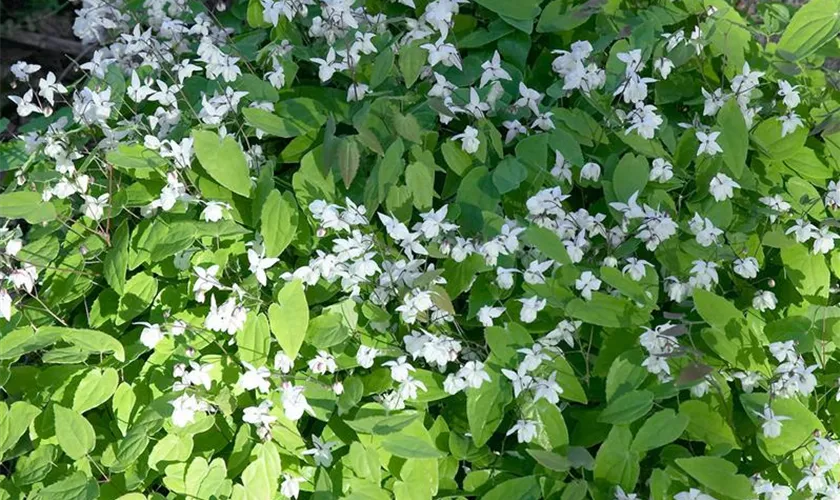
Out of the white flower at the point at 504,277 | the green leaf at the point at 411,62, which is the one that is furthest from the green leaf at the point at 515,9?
the white flower at the point at 504,277

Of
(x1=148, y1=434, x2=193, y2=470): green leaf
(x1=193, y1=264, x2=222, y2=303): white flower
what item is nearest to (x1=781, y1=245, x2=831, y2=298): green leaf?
(x1=193, y1=264, x2=222, y2=303): white flower

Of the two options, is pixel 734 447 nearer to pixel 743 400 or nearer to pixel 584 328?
pixel 743 400

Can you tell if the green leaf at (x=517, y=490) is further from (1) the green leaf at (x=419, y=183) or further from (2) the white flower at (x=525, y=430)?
(1) the green leaf at (x=419, y=183)

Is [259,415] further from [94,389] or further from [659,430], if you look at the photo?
[659,430]

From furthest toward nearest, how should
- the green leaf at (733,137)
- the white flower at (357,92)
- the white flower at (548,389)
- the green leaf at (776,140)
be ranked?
the white flower at (357,92), the green leaf at (776,140), the green leaf at (733,137), the white flower at (548,389)

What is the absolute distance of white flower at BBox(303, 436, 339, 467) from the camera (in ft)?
5.70

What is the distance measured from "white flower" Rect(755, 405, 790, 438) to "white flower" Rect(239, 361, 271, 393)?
1030 mm

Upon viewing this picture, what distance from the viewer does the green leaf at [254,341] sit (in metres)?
1.77

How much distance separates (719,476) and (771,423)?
0.15 metres

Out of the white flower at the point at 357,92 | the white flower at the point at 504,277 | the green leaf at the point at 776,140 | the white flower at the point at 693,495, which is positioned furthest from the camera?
the white flower at the point at 357,92

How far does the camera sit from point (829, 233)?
179 cm

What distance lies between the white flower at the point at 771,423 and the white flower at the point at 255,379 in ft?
3.38

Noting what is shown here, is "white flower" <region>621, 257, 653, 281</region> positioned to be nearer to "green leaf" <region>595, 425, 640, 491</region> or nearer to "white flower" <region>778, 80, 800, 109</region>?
"green leaf" <region>595, 425, 640, 491</region>

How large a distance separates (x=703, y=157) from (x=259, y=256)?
1102 mm
